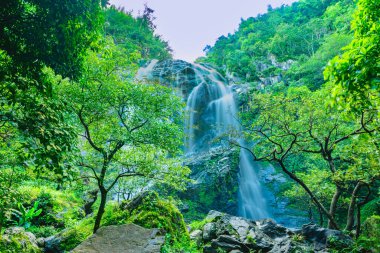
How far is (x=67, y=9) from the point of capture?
4871 mm

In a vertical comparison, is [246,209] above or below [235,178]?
below

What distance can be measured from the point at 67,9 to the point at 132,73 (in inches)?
193

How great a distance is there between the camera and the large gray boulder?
6.25 meters

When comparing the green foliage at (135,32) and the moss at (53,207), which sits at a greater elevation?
the green foliage at (135,32)

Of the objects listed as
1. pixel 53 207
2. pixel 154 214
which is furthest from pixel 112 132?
pixel 53 207

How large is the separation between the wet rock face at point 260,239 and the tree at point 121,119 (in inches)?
101

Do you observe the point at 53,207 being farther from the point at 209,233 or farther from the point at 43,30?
the point at 43,30

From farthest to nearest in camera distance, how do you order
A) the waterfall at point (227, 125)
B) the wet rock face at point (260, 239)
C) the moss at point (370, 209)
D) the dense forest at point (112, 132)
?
the waterfall at point (227, 125), the moss at point (370, 209), the wet rock face at point (260, 239), the dense forest at point (112, 132)

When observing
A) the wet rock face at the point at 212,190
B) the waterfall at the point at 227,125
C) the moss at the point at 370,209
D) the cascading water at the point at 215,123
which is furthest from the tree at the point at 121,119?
the moss at the point at 370,209

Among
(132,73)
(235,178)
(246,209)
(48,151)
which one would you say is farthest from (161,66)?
(48,151)

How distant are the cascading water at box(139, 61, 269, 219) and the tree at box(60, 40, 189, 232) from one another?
14215 millimetres

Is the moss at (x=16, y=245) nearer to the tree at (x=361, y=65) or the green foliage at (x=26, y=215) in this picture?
the green foliage at (x=26, y=215)

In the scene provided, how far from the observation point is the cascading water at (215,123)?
2502cm

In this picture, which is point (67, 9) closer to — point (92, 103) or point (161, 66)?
point (92, 103)
